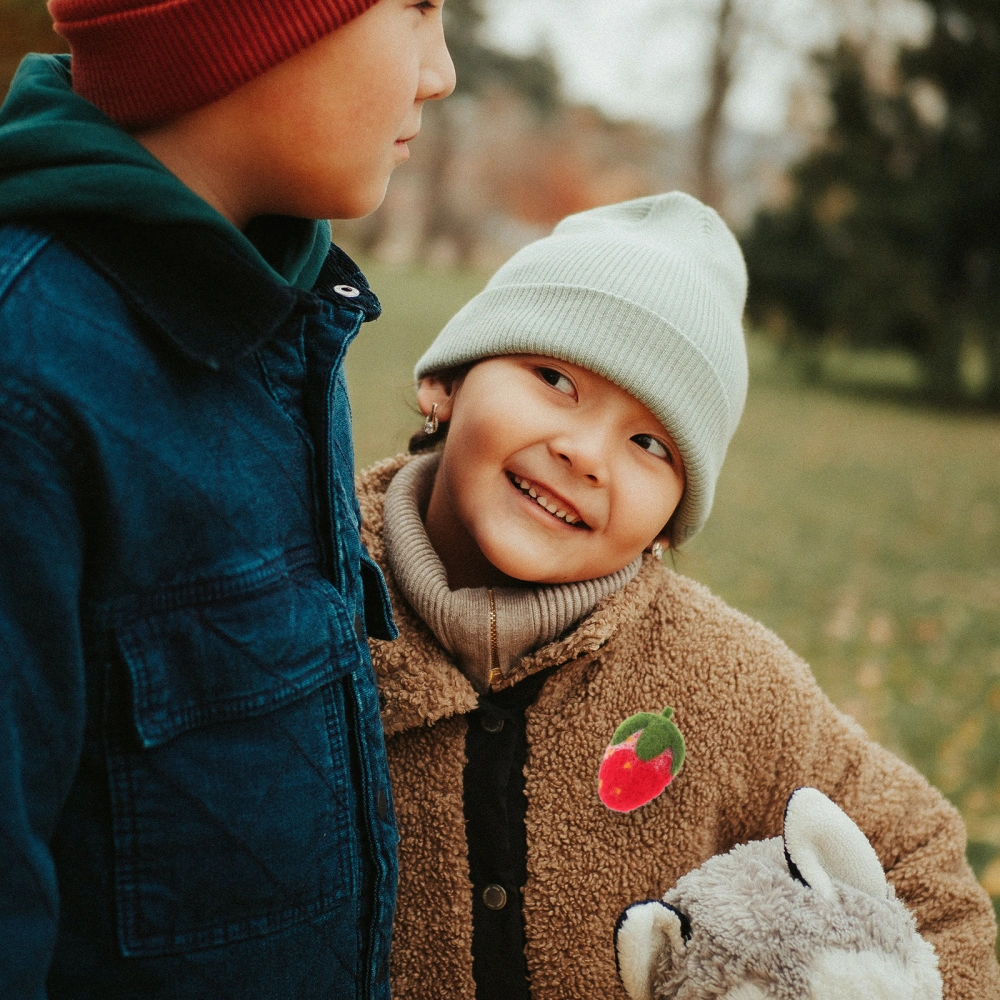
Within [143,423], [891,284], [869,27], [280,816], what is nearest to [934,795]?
[280,816]

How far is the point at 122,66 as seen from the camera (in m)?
1.18

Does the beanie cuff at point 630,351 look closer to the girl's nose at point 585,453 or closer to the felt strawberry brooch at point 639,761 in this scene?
the girl's nose at point 585,453

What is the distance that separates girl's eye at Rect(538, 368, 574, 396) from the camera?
1803 millimetres

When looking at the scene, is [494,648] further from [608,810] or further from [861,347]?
[861,347]

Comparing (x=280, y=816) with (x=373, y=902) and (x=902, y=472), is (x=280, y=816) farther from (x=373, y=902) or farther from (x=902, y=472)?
(x=902, y=472)

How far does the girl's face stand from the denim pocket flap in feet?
1.54

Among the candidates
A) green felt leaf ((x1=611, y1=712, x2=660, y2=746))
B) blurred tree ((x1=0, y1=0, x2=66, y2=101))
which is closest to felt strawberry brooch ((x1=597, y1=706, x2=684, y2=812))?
green felt leaf ((x1=611, y1=712, x2=660, y2=746))

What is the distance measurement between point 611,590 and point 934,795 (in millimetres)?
693

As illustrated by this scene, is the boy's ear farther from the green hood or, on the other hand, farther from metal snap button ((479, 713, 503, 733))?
the green hood

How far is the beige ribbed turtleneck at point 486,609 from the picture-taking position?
173 centimetres

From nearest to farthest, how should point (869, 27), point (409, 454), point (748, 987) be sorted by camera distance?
point (748, 987)
point (409, 454)
point (869, 27)

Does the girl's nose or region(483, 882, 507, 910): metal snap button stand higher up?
the girl's nose

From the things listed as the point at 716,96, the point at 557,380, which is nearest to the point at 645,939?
the point at 557,380

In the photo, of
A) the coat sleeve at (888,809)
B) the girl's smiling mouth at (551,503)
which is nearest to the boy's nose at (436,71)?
the girl's smiling mouth at (551,503)
